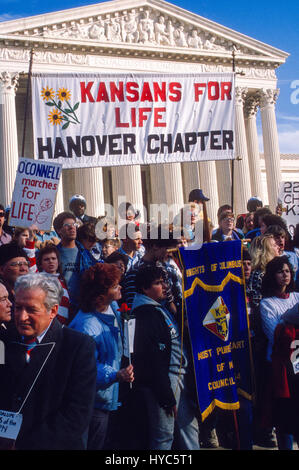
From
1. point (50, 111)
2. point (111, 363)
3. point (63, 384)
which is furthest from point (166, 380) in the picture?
point (50, 111)

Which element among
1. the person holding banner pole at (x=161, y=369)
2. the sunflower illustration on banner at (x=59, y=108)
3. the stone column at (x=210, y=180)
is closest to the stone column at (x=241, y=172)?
the stone column at (x=210, y=180)

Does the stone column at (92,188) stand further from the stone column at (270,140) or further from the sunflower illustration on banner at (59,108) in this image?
the sunflower illustration on banner at (59,108)

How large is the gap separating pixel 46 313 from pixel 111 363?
Result: 4.68 feet

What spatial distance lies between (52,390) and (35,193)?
17.1 feet

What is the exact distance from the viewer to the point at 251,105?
4175 cm

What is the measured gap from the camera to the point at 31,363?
4.26 meters

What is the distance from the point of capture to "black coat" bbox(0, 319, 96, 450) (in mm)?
4145

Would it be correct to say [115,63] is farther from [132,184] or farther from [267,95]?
[267,95]

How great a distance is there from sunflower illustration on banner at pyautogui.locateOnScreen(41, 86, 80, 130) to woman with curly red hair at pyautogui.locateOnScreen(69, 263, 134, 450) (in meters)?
4.61

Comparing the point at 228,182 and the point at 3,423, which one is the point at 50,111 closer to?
the point at 3,423

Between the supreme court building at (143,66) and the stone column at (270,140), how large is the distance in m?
0.07

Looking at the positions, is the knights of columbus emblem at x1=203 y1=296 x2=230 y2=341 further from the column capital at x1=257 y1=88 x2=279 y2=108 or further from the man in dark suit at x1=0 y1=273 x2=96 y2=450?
the column capital at x1=257 y1=88 x2=279 y2=108

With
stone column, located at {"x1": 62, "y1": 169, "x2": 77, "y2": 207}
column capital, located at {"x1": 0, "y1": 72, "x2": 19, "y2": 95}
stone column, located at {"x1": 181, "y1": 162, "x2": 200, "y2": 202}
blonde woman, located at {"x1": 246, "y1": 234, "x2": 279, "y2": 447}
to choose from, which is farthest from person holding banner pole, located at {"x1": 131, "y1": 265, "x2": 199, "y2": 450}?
stone column, located at {"x1": 62, "y1": 169, "x2": 77, "y2": 207}
